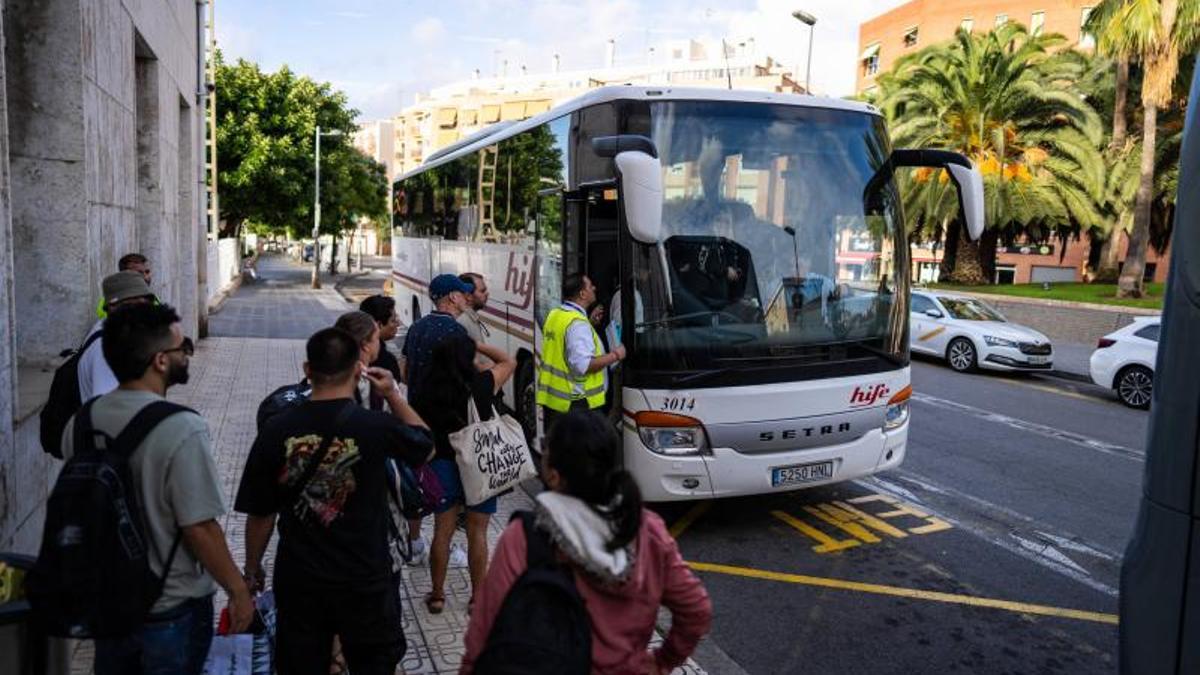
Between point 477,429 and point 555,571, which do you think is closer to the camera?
point 555,571

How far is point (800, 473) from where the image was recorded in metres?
6.34

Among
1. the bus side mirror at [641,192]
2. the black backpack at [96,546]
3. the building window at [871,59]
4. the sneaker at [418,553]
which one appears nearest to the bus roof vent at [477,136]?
the bus side mirror at [641,192]

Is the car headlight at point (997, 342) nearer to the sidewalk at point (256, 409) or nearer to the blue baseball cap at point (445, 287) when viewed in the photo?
the sidewalk at point (256, 409)

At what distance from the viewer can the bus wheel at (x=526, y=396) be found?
8422 millimetres

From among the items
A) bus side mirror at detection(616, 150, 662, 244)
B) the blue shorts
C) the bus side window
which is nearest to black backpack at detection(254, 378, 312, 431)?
the blue shorts

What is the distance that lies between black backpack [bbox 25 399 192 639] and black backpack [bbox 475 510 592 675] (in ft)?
3.97

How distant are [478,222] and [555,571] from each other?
8757mm

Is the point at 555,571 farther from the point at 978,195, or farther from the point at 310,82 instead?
the point at 310,82

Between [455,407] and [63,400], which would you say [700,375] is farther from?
[63,400]

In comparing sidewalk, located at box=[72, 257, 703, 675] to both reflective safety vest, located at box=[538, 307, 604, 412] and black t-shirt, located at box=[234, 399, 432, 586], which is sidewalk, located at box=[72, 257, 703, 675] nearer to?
reflective safety vest, located at box=[538, 307, 604, 412]

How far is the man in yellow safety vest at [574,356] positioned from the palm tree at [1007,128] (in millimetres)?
22499

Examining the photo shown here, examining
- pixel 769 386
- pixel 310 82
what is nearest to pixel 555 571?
pixel 769 386

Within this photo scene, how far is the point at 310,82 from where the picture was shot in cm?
3628

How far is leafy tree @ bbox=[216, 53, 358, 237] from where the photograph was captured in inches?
1264
